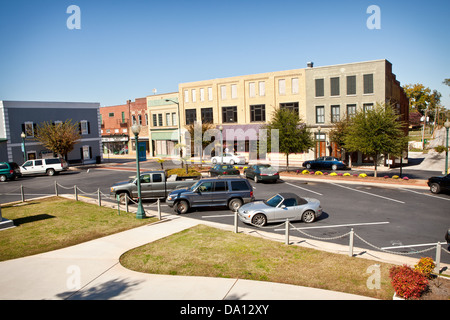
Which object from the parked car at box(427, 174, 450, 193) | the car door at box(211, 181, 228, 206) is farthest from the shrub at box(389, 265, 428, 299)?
the parked car at box(427, 174, 450, 193)

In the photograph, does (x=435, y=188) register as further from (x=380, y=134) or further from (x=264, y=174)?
(x=264, y=174)

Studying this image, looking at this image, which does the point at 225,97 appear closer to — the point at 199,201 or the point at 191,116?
the point at 191,116

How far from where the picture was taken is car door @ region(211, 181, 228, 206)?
17.2m

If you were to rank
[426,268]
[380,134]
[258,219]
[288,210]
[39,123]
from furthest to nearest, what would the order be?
[39,123], [380,134], [288,210], [258,219], [426,268]

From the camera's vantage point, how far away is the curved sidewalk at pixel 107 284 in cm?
805

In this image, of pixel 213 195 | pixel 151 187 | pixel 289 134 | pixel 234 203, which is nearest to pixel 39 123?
pixel 151 187

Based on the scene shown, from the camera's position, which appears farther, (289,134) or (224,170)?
(289,134)

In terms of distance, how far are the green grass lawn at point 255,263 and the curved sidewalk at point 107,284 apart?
388 millimetres

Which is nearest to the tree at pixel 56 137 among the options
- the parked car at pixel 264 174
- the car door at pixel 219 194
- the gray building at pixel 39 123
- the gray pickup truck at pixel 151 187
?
the gray building at pixel 39 123

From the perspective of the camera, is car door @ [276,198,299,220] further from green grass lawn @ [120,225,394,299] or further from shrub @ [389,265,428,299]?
shrub @ [389,265,428,299]

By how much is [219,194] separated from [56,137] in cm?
3094

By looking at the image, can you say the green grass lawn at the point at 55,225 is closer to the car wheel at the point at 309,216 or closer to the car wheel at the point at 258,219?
the car wheel at the point at 258,219

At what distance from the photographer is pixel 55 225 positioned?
14.7m

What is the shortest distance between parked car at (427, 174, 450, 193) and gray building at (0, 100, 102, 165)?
42.0 meters
